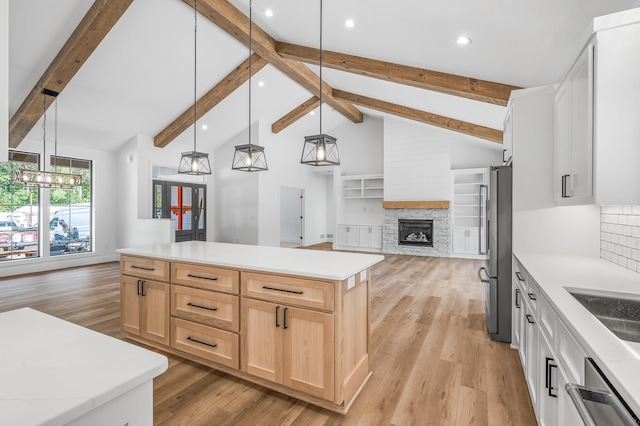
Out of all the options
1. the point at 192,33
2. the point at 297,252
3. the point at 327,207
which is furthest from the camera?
the point at 327,207

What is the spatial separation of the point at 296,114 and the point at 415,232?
4562mm

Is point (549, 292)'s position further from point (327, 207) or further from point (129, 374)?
point (327, 207)

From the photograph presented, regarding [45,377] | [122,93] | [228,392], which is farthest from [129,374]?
[122,93]

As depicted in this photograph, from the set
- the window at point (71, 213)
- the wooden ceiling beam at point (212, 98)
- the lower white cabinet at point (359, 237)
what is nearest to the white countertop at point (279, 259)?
the wooden ceiling beam at point (212, 98)

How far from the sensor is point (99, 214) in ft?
24.5

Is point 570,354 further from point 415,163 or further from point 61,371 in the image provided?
point 415,163

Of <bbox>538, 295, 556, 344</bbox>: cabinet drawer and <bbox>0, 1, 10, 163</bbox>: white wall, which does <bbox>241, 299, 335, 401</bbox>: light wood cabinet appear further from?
<bbox>0, 1, 10, 163</bbox>: white wall

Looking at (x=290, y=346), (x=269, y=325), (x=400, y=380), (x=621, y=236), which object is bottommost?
(x=400, y=380)

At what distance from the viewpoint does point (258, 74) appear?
6.55m

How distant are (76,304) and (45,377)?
4415 mm

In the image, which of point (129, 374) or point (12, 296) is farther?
point (12, 296)

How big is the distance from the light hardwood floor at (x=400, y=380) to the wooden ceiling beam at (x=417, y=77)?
278cm

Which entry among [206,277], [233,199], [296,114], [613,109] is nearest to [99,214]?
[233,199]

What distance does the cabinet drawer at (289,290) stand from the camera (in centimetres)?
195
